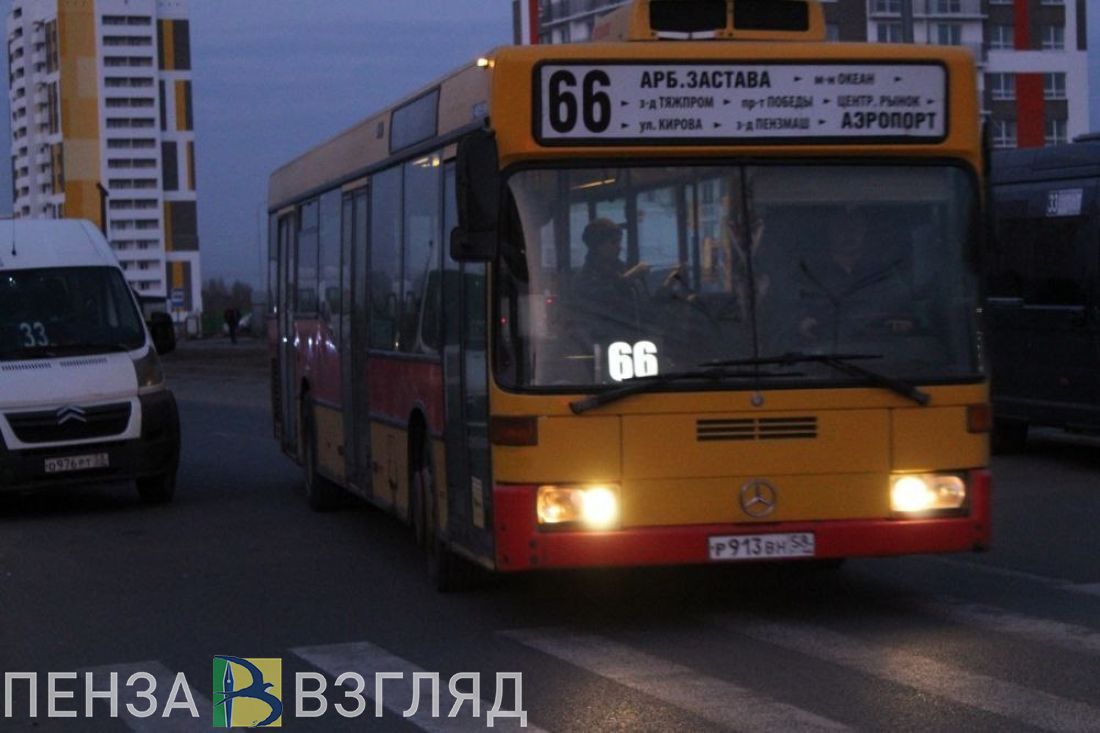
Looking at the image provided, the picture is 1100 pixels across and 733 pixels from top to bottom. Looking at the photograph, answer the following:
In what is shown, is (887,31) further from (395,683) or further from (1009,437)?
(395,683)

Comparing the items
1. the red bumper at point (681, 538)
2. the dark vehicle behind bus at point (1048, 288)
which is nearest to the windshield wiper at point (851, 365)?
the red bumper at point (681, 538)

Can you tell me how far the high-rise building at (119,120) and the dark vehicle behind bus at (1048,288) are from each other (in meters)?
148

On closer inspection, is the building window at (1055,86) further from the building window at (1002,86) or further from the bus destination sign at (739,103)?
the bus destination sign at (739,103)

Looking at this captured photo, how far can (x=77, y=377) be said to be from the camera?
17250 millimetres

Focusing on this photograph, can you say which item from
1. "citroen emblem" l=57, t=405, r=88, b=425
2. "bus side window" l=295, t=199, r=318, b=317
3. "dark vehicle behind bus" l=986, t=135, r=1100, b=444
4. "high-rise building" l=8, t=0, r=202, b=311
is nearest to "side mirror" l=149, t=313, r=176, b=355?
"citroen emblem" l=57, t=405, r=88, b=425

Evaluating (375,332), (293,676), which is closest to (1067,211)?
(375,332)

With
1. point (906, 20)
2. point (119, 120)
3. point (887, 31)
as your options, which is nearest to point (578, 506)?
point (906, 20)

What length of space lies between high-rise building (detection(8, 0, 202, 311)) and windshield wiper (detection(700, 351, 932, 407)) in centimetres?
15658

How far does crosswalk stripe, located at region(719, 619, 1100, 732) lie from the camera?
7855mm

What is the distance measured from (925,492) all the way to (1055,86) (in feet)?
342

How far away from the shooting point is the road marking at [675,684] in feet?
25.7

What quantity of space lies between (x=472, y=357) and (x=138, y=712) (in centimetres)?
274

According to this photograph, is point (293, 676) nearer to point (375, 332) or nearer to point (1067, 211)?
point (375, 332)

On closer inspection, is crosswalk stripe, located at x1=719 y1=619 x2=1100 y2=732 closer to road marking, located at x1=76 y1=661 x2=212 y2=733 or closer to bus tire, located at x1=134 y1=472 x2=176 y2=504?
road marking, located at x1=76 y1=661 x2=212 y2=733
